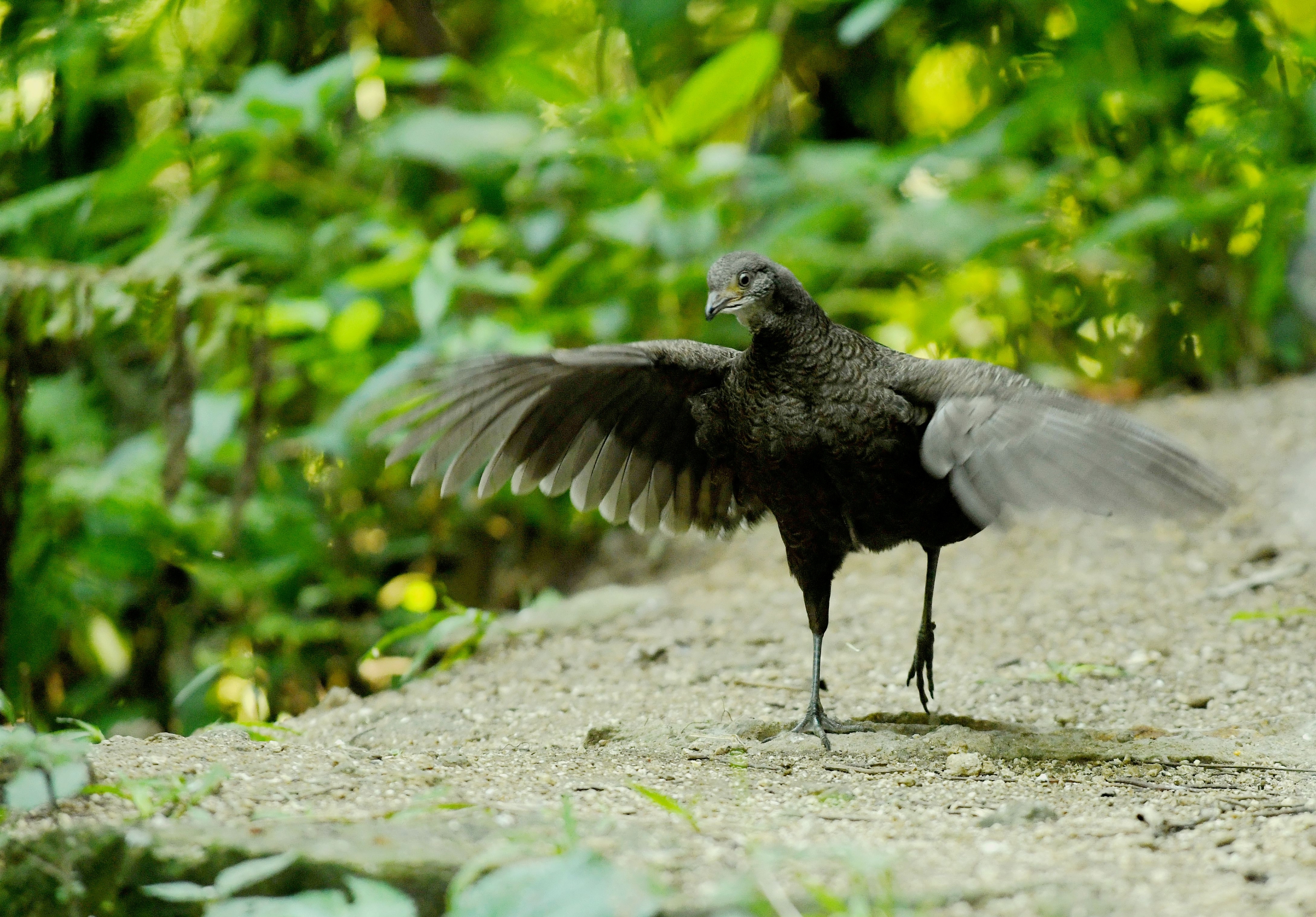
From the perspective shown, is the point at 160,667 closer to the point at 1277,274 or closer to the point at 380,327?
the point at 380,327

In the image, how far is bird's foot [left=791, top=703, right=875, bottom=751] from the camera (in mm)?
3141

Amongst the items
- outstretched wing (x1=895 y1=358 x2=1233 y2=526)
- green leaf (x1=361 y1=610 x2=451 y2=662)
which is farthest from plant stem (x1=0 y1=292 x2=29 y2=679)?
outstretched wing (x1=895 y1=358 x2=1233 y2=526)

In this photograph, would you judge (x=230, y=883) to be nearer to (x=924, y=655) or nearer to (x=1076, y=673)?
(x=924, y=655)

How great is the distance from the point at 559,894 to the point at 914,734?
1.59 meters

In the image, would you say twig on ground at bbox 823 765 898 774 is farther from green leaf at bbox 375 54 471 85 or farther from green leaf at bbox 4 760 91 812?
green leaf at bbox 375 54 471 85

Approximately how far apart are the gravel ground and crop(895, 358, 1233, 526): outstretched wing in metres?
0.63

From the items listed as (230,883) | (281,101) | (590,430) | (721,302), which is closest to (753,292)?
(721,302)

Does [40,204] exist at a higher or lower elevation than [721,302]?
higher

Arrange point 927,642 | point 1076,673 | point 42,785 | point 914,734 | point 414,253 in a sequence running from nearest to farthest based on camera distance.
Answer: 1. point 42,785
2. point 914,734
3. point 927,642
4. point 1076,673
5. point 414,253

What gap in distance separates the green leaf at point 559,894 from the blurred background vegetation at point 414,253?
245 centimetres

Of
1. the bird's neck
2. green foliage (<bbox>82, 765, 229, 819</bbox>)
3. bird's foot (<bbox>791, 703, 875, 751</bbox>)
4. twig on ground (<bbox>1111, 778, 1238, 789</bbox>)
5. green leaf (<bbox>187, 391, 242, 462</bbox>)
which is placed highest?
the bird's neck

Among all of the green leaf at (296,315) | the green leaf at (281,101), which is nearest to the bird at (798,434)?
the green leaf at (296,315)

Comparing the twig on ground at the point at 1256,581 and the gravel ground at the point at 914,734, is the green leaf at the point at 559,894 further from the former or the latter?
the twig on ground at the point at 1256,581

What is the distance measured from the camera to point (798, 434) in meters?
3.09
